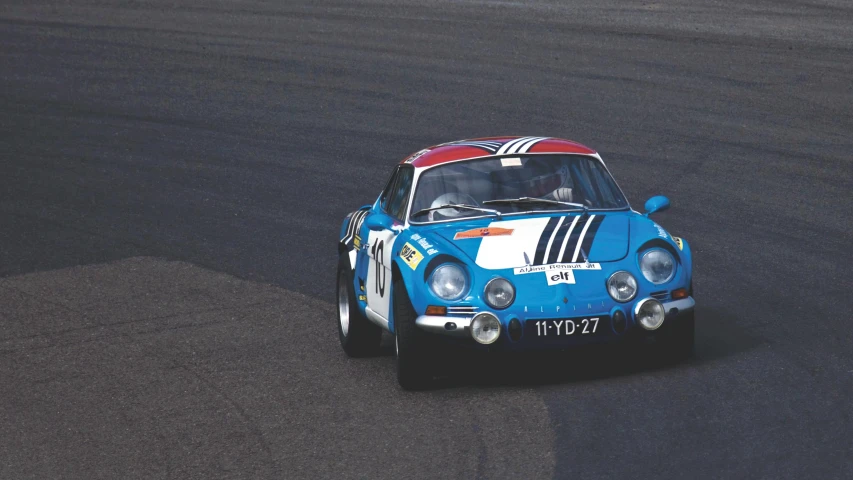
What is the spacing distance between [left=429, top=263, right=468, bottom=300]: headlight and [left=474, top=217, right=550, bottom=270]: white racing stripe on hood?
5.3 inches

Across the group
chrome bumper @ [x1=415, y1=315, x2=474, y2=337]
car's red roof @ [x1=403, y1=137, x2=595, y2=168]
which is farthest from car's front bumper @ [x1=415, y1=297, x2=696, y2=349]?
car's red roof @ [x1=403, y1=137, x2=595, y2=168]

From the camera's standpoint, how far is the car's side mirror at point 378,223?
851 centimetres

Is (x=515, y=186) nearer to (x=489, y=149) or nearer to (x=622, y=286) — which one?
(x=489, y=149)

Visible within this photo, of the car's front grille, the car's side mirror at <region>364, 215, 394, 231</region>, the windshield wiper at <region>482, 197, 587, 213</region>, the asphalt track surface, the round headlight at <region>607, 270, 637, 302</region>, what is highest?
the windshield wiper at <region>482, 197, 587, 213</region>

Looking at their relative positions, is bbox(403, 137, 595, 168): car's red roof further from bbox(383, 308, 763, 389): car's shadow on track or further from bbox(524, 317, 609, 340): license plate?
bbox(524, 317, 609, 340): license plate

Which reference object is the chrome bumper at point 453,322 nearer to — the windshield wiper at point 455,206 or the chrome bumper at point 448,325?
the chrome bumper at point 448,325

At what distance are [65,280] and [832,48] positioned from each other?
39.8 feet

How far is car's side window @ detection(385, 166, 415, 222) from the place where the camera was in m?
8.71

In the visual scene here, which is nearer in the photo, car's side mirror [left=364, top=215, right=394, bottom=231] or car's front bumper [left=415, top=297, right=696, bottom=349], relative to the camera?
car's front bumper [left=415, top=297, right=696, bottom=349]

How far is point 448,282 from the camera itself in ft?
24.7

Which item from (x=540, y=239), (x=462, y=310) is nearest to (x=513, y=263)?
(x=540, y=239)

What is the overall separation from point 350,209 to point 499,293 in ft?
20.3

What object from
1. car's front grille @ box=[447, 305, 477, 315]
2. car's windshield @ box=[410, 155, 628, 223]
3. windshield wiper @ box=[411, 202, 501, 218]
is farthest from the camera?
car's windshield @ box=[410, 155, 628, 223]

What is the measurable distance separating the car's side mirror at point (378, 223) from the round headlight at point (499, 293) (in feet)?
4.28
